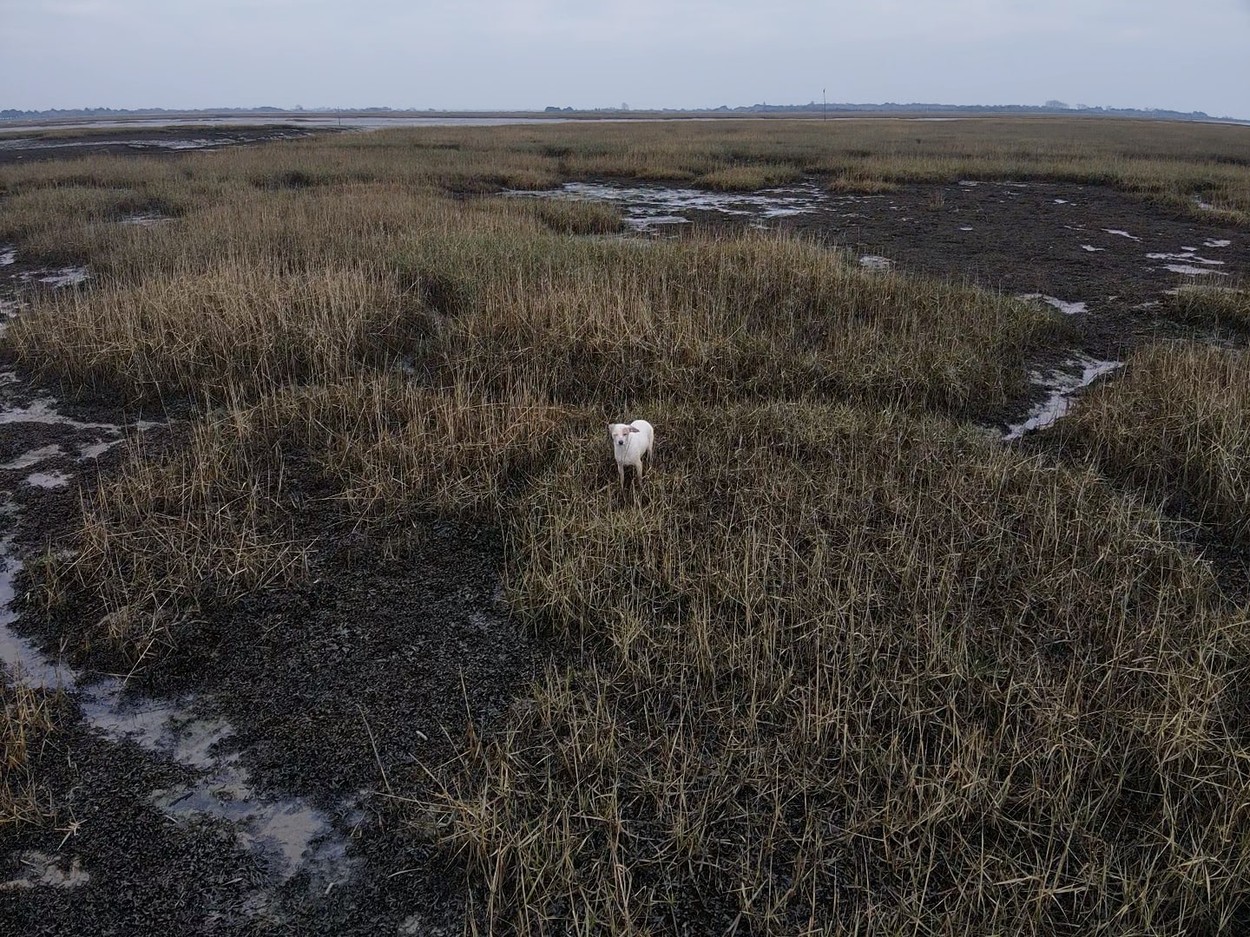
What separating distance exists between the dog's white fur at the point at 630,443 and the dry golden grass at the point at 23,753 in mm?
3958

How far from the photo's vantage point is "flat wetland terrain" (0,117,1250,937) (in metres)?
3.29

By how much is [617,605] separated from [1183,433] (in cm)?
582

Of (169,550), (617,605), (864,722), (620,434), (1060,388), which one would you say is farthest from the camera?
(1060,388)

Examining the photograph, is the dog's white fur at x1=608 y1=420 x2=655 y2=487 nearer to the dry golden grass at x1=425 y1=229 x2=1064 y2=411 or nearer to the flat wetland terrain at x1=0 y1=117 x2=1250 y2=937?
the flat wetland terrain at x1=0 y1=117 x2=1250 y2=937

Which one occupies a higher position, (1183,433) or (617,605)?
(1183,433)

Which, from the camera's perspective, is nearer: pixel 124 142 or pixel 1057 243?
pixel 1057 243

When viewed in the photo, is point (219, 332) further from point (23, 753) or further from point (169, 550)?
point (23, 753)

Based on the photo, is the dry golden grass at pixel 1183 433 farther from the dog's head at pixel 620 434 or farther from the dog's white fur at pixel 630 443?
the dog's head at pixel 620 434

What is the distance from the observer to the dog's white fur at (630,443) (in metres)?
5.91

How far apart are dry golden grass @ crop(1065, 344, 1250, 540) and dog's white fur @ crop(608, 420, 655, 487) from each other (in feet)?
14.5

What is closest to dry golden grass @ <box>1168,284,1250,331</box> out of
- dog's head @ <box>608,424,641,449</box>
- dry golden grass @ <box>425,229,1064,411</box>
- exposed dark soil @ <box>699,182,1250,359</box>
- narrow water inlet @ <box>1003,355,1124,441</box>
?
exposed dark soil @ <box>699,182,1250,359</box>

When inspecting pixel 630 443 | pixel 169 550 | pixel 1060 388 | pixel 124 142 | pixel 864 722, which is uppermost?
pixel 124 142

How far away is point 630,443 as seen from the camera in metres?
5.98

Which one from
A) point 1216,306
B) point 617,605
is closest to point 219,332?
point 617,605
